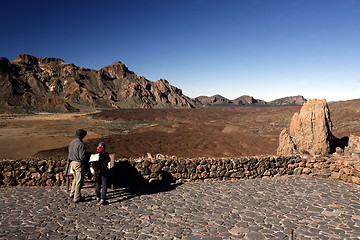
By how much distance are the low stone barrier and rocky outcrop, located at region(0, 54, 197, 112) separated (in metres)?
96.6

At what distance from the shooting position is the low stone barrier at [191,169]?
9195 mm

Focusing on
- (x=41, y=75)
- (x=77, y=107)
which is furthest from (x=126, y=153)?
(x=41, y=75)

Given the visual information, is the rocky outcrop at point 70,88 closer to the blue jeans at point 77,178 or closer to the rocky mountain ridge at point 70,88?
the rocky mountain ridge at point 70,88

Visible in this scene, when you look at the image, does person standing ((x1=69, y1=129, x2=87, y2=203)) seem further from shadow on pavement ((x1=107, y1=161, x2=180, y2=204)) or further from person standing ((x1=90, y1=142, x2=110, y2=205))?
shadow on pavement ((x1=107, y1=161, x2=180, y2=204))

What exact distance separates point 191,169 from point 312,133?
363 inches

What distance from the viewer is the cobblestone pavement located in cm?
584

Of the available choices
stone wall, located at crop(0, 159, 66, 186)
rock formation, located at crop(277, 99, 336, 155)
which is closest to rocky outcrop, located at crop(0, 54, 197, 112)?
stone wall, located at crop(0, 159, 66, 186)

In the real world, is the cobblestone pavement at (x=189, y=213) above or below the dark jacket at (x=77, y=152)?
below

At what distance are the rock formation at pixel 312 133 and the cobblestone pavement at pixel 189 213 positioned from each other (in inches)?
215

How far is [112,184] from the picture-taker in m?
9.19

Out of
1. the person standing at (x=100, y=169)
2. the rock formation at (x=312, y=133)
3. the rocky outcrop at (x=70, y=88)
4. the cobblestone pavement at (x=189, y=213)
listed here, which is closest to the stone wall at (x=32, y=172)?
the cobblestone pavement at (x=189, y=213)

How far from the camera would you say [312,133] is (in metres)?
15.4

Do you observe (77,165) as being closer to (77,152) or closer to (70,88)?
(77,152)

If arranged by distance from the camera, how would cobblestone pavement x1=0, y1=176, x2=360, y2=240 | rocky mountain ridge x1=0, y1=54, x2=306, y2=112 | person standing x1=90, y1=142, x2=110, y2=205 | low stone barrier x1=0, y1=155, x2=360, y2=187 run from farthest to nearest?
rocky mountain ridge x1=0, y1=54, x2=306, y2=112 → low stone barrier x1=0, y1=155, x2=360, y2=187 → person standing x1=90, y1=142, x2=110, y2=205 → cobblestone pavement x1=0, y1=176, x2=360, y2=240
